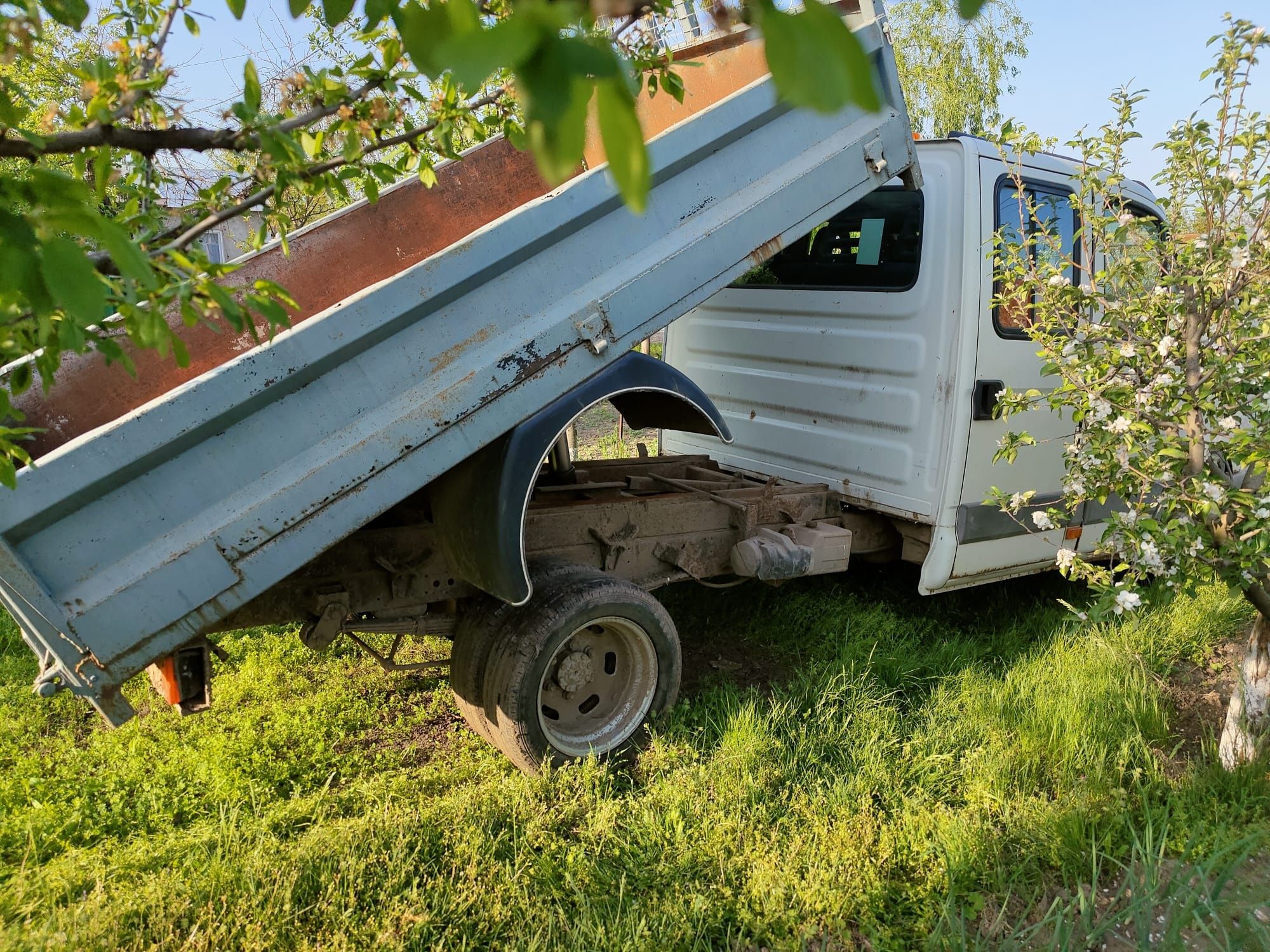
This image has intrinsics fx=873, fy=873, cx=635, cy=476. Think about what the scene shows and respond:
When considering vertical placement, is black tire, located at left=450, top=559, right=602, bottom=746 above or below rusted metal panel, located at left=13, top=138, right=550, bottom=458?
below

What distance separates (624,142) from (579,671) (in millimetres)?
2892

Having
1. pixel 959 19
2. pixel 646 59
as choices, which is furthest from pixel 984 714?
pixel 959 19

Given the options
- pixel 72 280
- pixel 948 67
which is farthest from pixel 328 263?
pixel 948 67

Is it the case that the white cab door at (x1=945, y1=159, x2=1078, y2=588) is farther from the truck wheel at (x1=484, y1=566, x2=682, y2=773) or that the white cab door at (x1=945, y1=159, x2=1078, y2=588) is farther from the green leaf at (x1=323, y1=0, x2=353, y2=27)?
the green leaf at (x1=323, y1=0, x2=353, y2=27)

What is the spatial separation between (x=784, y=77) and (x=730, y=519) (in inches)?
130

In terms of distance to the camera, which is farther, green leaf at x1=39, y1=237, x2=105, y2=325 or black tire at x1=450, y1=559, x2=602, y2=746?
black tire at x1=450, y1=559, x2=602, y2=746

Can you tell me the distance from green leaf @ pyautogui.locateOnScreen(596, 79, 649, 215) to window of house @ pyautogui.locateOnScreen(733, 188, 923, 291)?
3.48 meters

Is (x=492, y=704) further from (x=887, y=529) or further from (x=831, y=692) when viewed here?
(x=887, y=529)

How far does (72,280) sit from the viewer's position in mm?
997

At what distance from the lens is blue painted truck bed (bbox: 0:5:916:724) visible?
212 centimetres

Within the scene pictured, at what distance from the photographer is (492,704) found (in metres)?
3.18

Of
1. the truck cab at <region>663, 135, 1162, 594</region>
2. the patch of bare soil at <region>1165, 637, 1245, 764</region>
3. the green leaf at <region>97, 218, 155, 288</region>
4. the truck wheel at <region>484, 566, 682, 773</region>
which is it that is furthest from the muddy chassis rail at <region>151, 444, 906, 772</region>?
the green leaf at <region>97, 218, 155, 288</region>

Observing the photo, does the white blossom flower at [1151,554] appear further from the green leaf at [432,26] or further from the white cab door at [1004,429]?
the green leaf at [432,26]

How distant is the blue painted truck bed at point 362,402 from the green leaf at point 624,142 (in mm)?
1861
